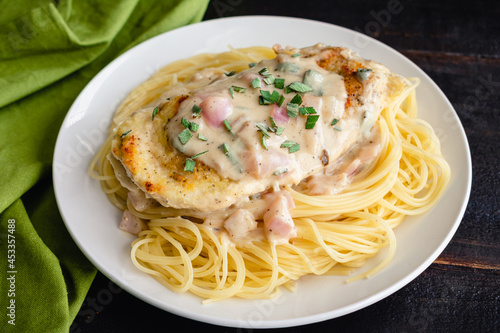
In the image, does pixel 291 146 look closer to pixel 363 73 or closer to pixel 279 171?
pixel 279 171

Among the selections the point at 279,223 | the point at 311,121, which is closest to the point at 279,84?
the point at 311,121

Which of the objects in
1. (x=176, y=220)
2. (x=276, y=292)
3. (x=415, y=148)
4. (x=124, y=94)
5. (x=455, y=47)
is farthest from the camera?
(x=455, y=47)

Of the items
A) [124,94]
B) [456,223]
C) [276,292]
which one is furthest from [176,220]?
[456,223]

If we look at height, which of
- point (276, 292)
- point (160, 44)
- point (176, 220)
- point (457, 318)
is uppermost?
point (160, 44)

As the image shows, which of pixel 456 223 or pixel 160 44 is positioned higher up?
pixel 160 44

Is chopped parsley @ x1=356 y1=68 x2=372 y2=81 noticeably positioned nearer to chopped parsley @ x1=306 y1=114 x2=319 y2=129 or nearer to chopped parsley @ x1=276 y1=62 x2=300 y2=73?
chopped parsley @ x1=276 y1=62 x2=300 y2=73

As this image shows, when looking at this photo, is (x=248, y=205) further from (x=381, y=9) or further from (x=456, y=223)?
(x=381, y=9)

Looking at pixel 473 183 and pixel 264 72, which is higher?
pixel 264 72
